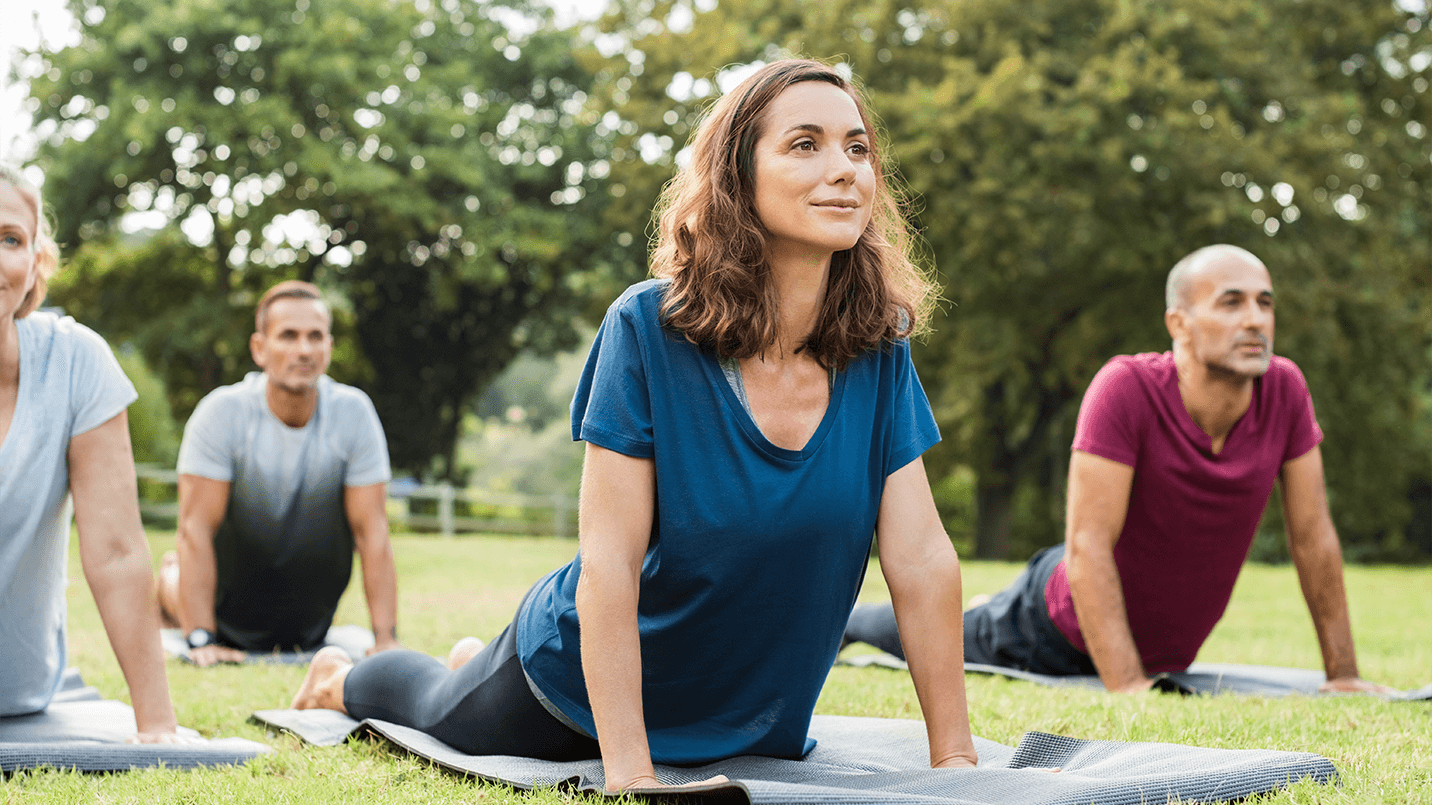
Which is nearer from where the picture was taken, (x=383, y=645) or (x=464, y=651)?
(x=464, y=651)

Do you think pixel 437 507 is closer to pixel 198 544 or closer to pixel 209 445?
pixel 198 544

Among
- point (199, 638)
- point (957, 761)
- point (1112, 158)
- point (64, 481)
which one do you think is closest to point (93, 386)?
point (64, 481)

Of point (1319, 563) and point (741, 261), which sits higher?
point (741, 261)

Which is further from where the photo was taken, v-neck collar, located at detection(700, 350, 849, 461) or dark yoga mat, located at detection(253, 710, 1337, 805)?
v-neck collar, located at detection(700, 350, 849, 461)

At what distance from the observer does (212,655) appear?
648cm

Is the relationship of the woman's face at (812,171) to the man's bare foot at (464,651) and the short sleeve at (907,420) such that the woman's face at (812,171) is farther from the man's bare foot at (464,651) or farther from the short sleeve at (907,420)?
the man's bare foot at (464,651)

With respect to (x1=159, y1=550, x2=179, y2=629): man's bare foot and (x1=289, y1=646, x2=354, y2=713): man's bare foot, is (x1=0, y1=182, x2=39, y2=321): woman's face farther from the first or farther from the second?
(x1=159, y1=550, x2=179, y2=629): man's bare foot

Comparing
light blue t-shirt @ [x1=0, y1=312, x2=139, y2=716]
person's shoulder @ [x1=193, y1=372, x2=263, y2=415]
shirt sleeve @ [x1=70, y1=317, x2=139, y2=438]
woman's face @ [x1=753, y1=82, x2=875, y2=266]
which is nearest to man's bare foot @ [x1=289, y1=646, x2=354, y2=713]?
light blue t-shirt @ [x1=0, y1=312, x2=139, y2=716]

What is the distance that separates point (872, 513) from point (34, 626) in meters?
2.70

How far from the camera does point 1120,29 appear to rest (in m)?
18.2

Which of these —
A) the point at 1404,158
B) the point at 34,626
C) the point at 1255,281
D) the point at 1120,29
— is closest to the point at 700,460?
the point at 34,626

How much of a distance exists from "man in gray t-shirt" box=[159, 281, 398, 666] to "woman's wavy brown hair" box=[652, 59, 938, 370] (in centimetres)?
416

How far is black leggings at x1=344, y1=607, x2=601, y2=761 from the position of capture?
321 cm

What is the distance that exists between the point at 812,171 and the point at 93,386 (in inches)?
92.6
